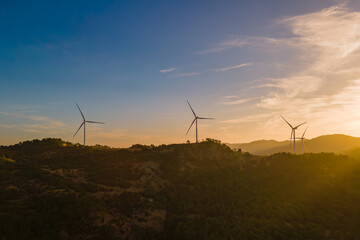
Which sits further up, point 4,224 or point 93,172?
point 93,172

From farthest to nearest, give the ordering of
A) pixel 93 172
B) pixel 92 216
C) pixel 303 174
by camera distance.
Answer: pixel 303 174
pixel 93 172
pixel 92 216

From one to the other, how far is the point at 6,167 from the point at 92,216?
99.4 feet

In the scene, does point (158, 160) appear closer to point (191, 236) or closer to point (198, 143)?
point (198, 143)

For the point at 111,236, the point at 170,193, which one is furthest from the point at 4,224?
the point at 170,193

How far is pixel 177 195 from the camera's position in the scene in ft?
184

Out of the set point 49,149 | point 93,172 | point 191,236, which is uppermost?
point 49,149

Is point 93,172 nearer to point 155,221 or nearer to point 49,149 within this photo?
point 155,221

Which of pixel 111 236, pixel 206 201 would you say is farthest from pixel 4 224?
pixel 206 201

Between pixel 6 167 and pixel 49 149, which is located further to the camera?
pixel 49 149

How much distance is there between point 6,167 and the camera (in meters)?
54.9

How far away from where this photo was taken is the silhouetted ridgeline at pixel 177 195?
39375mm

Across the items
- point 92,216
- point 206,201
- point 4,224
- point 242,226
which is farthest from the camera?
point 206,201

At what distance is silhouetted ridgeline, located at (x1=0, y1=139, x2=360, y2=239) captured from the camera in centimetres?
3938

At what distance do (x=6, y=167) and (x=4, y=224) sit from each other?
27628mm
